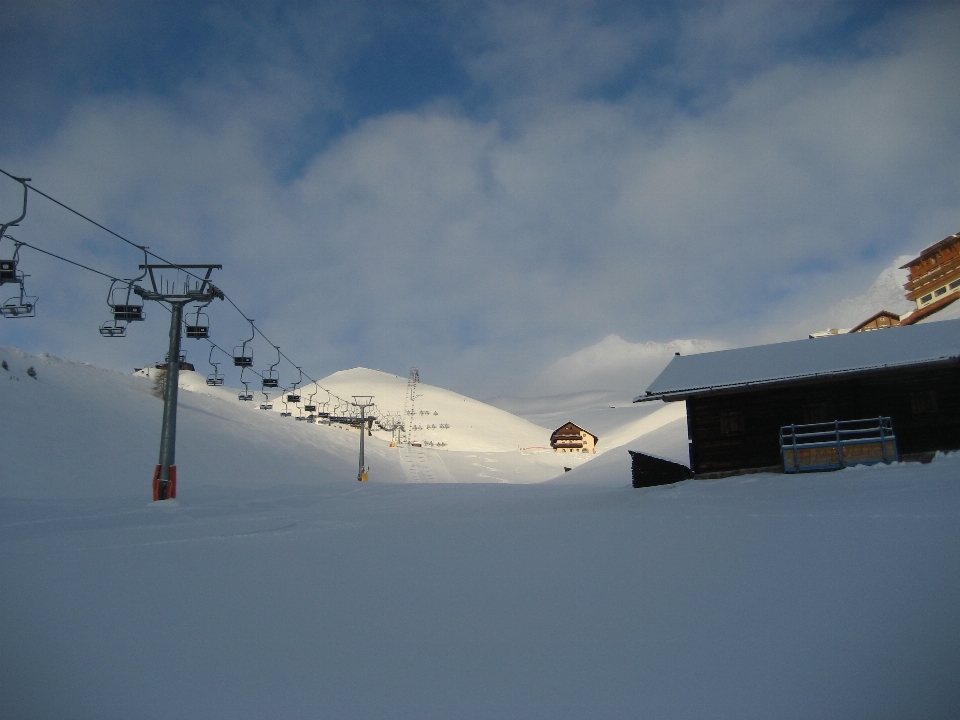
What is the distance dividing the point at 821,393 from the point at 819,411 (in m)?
0.61

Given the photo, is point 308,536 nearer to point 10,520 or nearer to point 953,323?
point 10,520

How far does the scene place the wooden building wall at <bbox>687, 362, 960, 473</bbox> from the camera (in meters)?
18.8

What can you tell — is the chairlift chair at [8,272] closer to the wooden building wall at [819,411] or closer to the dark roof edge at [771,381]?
the dark roof edge at [771,381]

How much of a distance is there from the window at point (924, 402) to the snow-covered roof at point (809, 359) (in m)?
1.32

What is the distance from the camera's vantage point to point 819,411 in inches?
796

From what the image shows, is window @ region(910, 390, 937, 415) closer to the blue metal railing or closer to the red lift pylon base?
the blue metal railing

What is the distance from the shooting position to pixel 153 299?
2178cm

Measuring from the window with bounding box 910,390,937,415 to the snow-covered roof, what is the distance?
132 cm

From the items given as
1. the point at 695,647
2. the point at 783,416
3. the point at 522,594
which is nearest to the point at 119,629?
the point at 522,594

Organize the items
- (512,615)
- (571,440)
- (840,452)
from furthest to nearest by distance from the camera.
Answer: (571,440) → (840,452) → (512,615)

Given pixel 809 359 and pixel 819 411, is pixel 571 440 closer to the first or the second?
pixel 809 359

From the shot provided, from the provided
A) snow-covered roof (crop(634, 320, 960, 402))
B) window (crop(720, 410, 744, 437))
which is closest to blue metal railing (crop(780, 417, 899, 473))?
snow-covered roof (crop(634, 320, 960, 402))

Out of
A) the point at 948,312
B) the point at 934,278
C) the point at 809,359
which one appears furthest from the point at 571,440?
the point at 809,359

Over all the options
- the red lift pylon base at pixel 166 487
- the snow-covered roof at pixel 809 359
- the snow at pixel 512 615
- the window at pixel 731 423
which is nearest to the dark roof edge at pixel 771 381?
the snow-covered roof at pixel 809 359
